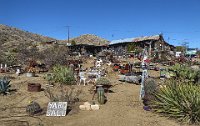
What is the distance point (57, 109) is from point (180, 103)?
3839 mm

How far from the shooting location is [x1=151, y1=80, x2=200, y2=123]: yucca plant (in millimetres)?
8719

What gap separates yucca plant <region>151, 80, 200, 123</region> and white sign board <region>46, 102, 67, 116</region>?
2.95 metres

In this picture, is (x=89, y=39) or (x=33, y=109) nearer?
(x=33, y=109)

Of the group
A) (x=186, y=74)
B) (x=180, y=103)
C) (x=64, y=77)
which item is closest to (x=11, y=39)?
(x=64, y=77)

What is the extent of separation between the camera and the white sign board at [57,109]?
9.20 meters

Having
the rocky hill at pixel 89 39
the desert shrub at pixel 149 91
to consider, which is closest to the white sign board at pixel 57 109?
the desert shrub at pixel 149 91

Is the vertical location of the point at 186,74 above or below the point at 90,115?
above

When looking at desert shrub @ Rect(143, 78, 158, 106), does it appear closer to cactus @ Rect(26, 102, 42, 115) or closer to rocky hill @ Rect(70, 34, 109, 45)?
cactus @ Rect(26, 102, 42, 115)

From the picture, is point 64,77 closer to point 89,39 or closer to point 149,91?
point 149,91

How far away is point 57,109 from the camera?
937cm

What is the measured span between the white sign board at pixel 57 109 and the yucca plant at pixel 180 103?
295 cm

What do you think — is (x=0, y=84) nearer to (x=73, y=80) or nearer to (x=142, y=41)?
(x=73, y=80)

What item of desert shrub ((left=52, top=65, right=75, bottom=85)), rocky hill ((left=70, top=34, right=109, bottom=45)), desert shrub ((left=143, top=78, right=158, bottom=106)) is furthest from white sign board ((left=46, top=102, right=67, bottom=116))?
rocky hill ((left=70, top=34, right=109, bottom=45))

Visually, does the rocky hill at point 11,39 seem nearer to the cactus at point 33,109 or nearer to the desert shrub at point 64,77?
the desert shrub at point 64,77
